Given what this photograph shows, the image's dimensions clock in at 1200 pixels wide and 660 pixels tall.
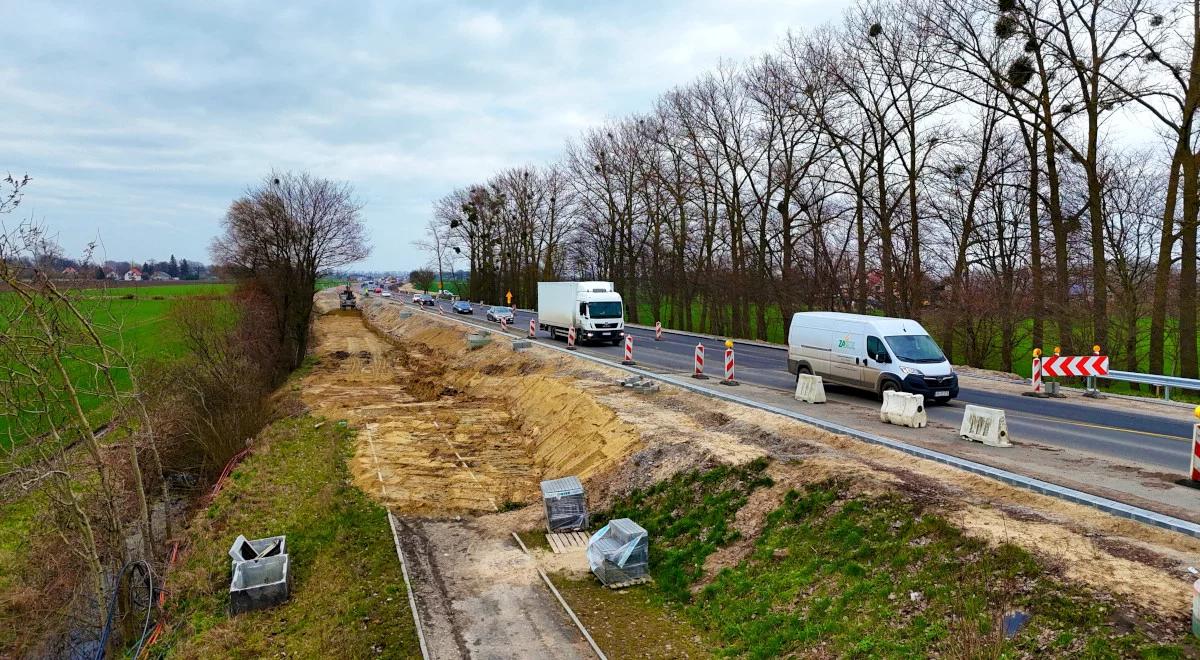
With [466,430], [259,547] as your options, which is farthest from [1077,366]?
[259,547]

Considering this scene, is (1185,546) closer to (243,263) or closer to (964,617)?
(964,617)

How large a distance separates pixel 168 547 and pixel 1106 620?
17.4 metres

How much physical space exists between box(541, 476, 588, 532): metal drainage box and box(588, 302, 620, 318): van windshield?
19.3 meters

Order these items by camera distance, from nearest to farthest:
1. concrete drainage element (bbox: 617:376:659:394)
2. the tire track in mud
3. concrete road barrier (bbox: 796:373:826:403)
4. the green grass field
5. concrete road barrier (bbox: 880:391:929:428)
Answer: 1. the tire track in mud
2. the green grass field
3. concrete road barrier (bbox: 880:391:929:428)
4. concrete road barrier (bbox: 796:373:826:403)
5. concrete drainage element (bbox: 617:376:659:394)

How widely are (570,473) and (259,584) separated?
6.87 meters

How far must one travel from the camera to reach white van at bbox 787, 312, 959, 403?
1656 cm

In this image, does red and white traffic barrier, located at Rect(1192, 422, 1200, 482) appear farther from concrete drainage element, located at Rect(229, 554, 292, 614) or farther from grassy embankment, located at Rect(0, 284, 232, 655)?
grassy embankment, located at Rect(0, 284, 232, 655)

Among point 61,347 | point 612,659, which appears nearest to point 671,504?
point 612,659

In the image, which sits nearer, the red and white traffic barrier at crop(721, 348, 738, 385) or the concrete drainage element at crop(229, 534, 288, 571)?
the concrete drainage element at crop(229, 534, 288, 571)

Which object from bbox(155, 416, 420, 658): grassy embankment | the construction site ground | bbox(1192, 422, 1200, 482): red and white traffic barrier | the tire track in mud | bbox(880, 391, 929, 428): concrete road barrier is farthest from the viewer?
bbox(880, 391, 929, 428): concrete road barrier

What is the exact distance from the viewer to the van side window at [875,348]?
17.0m

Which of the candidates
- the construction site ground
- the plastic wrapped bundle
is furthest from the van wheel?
the plastic wrapped bundle

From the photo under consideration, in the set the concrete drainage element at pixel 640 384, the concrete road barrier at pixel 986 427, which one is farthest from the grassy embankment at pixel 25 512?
Answer: the concrete road barrier at pixel 986 427

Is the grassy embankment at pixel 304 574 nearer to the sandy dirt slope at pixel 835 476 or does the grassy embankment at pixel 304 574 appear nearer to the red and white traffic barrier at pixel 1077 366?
the sandy dirt slope at pixel 835 476
